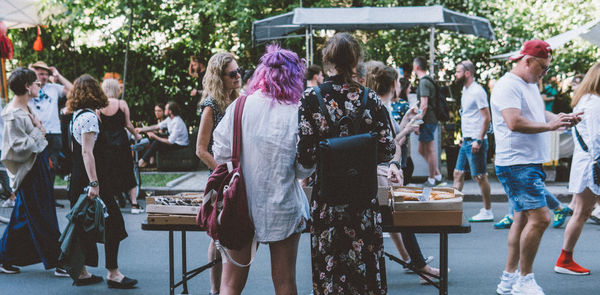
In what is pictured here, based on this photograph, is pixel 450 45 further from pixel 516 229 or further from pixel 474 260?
pixel 516 229

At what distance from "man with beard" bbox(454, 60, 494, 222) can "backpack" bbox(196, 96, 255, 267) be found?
5.13 m

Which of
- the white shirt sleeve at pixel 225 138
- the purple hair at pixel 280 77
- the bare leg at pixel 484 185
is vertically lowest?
the bare leg at pixel 484 185

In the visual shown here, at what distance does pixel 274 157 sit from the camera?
10.6 feet

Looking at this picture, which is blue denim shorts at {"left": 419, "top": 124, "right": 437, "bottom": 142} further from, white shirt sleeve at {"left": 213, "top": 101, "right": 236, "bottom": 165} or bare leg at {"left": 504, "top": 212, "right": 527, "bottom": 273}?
white shirt sleeve at {"left": 213, "top": 101, "right": 236, "bottom": 165}

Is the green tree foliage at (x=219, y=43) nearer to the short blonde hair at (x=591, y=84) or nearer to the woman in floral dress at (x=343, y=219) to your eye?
the short blonde hair at (x=591, y=84)

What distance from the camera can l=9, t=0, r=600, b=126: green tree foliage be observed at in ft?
46.8

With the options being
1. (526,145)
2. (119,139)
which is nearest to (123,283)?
(119,139)

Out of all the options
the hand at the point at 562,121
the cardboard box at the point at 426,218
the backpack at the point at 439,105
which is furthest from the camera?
the backpack at the point at 439,105

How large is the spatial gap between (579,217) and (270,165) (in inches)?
137

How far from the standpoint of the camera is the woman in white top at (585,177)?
548cm

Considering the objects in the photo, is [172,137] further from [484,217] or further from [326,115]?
[326,115]

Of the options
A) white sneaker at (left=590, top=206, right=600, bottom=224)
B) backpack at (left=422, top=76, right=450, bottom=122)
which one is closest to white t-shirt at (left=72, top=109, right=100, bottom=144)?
white sneaker at (left=590, top=206, right=600, bottom=224)

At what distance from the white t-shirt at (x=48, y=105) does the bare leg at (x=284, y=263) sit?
6728 millimetres

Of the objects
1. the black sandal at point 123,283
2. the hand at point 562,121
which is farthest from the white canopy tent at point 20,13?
the hand at point 562,121
